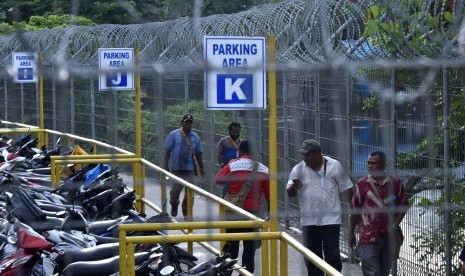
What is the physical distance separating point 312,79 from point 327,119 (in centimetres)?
57

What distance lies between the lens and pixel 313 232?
6559mm

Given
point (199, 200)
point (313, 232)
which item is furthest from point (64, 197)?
point (313, 232)

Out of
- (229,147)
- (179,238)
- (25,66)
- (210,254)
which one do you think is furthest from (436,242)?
(25,66)

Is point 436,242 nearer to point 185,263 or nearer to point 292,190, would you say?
point 292,190

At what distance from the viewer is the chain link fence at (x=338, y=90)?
3771 mm

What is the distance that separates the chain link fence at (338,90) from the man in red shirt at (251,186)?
202 mm

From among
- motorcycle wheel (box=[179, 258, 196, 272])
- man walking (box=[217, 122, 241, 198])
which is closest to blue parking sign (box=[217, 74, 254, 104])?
motorcycle wheel (box=[179, 258, 196, 272])

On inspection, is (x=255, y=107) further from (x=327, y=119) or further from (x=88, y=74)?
(x=327, y=119)

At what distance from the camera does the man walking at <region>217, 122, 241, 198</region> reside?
6.88 m

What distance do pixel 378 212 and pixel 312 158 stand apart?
139 cm

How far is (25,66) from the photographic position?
3.27 m

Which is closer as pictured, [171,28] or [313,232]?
[171,28]

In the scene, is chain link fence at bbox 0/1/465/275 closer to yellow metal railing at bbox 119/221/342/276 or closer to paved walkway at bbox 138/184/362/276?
paved walkway at bbox 138/184/362/276

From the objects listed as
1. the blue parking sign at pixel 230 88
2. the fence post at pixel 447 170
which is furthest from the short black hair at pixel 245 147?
the blue parking sign at pixel 230 88
